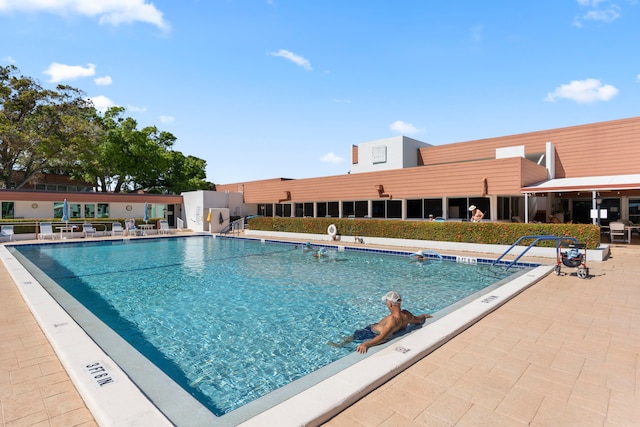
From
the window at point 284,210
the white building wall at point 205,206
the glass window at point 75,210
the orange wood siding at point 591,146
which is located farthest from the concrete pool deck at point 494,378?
the glass window at point 75,210

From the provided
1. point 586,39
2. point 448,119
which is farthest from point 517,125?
point 586,39

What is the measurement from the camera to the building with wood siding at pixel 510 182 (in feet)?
52.0

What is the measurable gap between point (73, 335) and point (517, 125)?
1048 inches

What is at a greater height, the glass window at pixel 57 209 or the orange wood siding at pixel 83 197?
the orange wood siding at pixel 83 197

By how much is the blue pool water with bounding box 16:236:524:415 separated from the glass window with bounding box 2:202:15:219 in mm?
11463

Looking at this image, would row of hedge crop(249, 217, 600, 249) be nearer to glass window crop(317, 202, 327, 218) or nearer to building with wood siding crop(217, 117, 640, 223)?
building with wood siding crop(217, 117, 640, 223)

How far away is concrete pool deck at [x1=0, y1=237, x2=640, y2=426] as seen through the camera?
2756mm

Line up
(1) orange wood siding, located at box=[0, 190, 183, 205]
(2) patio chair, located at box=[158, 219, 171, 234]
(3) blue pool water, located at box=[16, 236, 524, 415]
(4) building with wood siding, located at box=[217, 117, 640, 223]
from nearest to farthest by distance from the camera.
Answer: (3) blue pool water, located at box=[16, 236, 524, 415]
(4) building with wood siding, located at box=[217, 117, 640, 223]
(1) orange wood siding, located at box=[0, 190, 183, 205]
(2) patio chair, located at box=[158, 219, 171, 234]

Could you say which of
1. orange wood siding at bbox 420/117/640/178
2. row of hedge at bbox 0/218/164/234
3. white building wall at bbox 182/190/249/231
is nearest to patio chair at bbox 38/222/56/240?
row of hedge at bbox 0/218/164/234

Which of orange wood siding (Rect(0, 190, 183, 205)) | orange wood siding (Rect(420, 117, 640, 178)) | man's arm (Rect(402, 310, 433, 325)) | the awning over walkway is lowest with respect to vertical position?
man's arm (Rect(402, 310, 433, 325))

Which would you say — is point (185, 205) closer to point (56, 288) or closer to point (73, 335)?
point (56, 288)

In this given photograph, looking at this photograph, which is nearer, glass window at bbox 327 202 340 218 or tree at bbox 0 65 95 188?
glass window at bbox 327 202 340 218

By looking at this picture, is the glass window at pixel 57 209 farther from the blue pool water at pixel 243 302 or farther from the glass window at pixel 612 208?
the glass window at pixel 612 208

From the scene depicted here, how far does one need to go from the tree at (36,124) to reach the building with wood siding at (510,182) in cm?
2234
